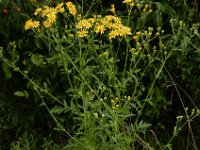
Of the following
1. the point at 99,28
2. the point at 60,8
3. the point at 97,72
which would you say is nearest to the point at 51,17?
the point at 60,8

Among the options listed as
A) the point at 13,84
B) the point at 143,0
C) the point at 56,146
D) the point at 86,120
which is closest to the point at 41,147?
the point at 56,146

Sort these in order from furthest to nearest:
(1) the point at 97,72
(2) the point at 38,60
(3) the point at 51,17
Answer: (2) the point at 38,60 → (1) the point at 97,72 → (3) the point at 51,17

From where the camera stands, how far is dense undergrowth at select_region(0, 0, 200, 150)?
2.73 m

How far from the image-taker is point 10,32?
3334 millimetres

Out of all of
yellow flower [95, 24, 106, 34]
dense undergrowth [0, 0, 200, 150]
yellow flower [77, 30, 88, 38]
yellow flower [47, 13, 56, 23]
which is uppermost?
yellow flower [47, 13, 56, 23]

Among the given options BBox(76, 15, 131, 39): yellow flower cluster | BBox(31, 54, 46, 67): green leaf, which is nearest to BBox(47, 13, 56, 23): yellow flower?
BBox(76, 15, 131, 39): yellow flower cluster

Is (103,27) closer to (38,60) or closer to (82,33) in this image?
(82,33)

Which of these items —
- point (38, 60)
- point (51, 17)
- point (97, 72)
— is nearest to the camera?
point (51, 17)

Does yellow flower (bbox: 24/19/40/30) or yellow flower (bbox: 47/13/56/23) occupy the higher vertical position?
yellow flower (bbox: 47/13/56/23)

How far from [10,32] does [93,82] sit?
2.07 feet

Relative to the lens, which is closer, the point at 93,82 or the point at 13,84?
the point at 93,82

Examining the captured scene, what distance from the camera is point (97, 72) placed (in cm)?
303

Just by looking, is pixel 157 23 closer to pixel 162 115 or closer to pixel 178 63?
pixel 178 63

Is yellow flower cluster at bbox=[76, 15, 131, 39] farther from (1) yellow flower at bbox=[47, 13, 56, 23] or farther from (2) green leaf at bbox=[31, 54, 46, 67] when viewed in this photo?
(2) green leaf at bbox=[31, 54, 46, 67]
